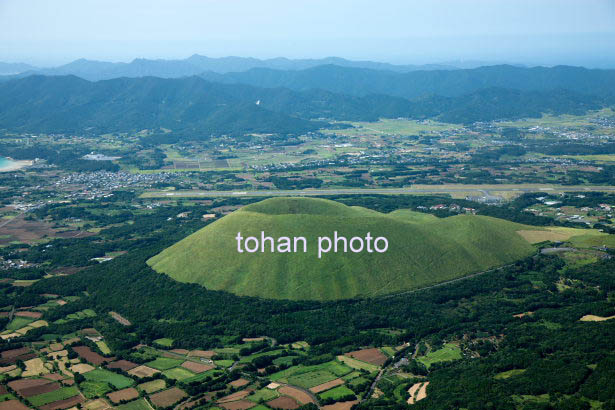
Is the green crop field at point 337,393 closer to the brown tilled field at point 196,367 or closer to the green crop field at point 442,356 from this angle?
the green crop field at point 442,356

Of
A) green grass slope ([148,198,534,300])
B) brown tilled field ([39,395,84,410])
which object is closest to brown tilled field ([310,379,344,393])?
green grass slope ([148,198,534,300])

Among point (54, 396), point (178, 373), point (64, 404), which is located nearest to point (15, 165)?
point (54, 396)

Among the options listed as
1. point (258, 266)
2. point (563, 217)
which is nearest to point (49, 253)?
point (258, 266)

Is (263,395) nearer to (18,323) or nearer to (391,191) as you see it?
(18,323)

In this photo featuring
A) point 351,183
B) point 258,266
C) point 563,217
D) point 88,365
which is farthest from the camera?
point 351,183

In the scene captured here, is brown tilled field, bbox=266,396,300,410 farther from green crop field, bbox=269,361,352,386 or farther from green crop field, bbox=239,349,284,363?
green crop field, bbox=239,349,284,363

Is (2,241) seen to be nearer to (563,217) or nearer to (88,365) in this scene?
(88,365)
